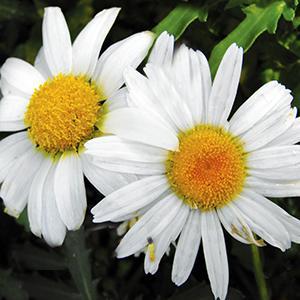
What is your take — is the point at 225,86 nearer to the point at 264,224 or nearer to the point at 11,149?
the point at 264,224

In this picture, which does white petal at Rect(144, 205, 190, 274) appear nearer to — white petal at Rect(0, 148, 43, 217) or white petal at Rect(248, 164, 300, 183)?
white petal at Rect(248, 164, 300, 183)

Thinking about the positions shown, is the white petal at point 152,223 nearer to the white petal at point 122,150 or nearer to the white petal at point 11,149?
the white petal at point 122,150

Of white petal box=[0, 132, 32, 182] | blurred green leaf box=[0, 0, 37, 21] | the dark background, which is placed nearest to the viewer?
white petal box=[0, 132, 32, 182]

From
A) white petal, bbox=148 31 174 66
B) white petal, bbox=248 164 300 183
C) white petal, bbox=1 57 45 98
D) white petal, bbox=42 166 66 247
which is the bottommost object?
white petal, bbox=42 166 66 247

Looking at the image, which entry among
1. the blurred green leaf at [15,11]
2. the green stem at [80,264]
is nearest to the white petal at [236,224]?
the green stem at [80,264]

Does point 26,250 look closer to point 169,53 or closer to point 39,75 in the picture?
point 39,75

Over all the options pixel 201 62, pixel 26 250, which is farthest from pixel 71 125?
pixel 26 250

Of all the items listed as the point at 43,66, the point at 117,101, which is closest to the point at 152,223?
the point at 117,101

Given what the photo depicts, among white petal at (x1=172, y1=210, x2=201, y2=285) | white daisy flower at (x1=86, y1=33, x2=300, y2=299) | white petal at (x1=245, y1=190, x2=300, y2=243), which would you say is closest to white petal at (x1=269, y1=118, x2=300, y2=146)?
white daisy flower at (x1=86, y1=33, x2=300, y2=299)
